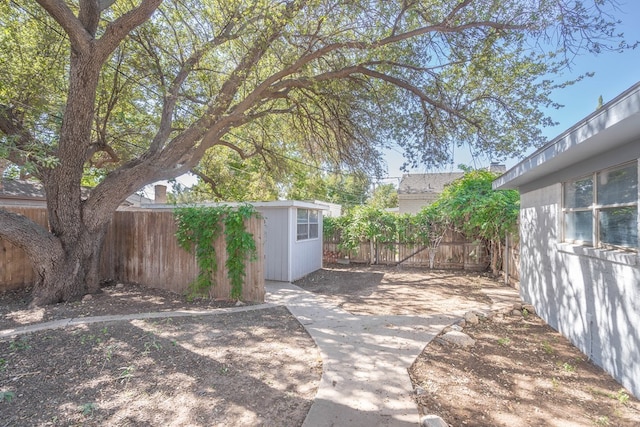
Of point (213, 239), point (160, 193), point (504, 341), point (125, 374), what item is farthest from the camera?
point (160, 193)

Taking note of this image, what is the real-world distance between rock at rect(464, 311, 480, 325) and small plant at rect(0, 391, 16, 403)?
18.4 feet

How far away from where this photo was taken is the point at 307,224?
9.74 meters

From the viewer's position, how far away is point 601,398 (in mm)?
2941

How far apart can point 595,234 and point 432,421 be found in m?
3.13

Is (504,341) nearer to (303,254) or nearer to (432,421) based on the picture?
(432,421)

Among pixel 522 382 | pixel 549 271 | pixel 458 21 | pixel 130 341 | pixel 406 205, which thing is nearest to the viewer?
pixel 522 382

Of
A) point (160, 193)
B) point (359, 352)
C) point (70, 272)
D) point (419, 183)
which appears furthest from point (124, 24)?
point (419, 183)

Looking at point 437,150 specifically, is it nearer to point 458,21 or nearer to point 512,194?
point 458,21

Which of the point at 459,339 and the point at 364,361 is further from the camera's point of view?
the point at 459,339

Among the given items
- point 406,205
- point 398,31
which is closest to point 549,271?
point 398,31

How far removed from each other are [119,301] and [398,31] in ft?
24.2

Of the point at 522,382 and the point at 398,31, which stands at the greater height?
the point at 398,31

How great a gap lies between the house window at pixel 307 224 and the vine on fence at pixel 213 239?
10.3 feet

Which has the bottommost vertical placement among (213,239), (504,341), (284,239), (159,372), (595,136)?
(504,341)
